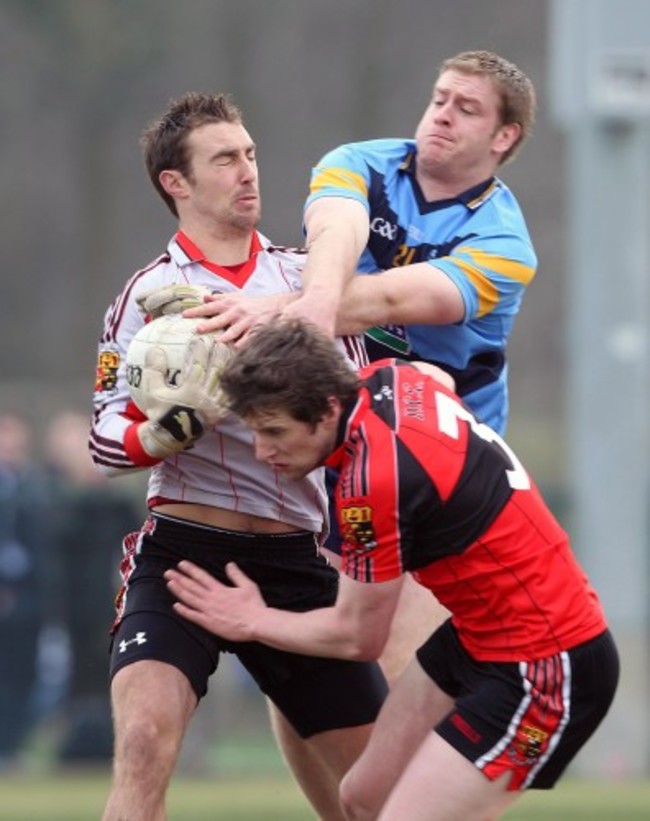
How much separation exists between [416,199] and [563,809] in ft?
16.3

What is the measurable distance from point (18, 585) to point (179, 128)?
24.3 ft

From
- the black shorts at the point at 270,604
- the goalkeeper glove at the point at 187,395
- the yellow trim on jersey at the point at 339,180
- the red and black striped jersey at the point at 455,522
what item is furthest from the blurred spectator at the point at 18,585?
the red and black striped jersey at the point at 455,522

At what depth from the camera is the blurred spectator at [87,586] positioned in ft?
42.2

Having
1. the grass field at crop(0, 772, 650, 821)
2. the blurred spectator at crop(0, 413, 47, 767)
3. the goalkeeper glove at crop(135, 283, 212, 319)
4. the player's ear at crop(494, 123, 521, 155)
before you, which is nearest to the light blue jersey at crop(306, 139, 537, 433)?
the player's ear at crop(494, 123, 521, 155)

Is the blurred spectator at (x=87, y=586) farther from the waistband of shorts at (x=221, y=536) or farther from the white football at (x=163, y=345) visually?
the white football at (x=163, y=345)

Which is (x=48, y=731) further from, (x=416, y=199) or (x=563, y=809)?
(x=416, y=199)

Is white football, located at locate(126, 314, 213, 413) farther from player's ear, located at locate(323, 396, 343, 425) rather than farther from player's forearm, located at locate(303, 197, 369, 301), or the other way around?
player's ear, located at locate(323, 396, 343, 425)

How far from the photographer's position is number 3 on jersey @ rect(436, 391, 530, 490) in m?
5.41

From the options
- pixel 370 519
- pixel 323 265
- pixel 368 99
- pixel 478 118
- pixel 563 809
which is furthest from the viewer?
pixel 368 99

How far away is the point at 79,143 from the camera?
2352 cm

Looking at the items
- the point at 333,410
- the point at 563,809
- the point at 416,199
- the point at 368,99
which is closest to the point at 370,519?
the point at 333,410

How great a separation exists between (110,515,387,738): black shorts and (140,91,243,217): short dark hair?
37.4 inches

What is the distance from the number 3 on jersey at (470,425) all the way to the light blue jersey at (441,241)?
624 mm

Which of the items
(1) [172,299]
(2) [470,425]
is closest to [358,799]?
(2) [470,425]
